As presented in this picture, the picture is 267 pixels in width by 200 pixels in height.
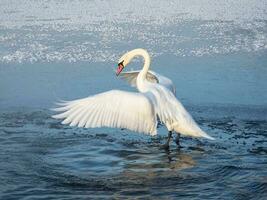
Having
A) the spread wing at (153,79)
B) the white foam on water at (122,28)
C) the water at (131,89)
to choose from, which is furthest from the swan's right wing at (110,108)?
the white foam on water at (122,28)

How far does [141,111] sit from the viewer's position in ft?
25.8

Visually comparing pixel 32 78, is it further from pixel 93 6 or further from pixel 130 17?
pixel 93 6

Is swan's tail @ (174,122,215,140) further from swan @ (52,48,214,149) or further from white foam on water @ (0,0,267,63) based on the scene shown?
white foam on water @ (0,0,267,63)

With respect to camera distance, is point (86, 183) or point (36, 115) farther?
point (36, 115)

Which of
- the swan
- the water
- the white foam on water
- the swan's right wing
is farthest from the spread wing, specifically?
the white foam on water

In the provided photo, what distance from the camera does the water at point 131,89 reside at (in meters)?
7.16

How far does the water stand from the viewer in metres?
7.16

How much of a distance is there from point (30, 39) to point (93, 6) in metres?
4.95

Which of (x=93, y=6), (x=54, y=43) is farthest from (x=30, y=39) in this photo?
(x=93, y=6)

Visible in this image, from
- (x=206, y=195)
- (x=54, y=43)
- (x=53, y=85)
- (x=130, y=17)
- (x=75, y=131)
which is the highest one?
(x=130, y=17)

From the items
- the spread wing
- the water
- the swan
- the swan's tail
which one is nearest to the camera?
the water

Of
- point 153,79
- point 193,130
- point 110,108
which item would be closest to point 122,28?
point 153,79

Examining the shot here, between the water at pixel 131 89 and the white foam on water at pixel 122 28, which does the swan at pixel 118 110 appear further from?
the white foam on water at pixel 122 28

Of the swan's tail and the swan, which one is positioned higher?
the swan
